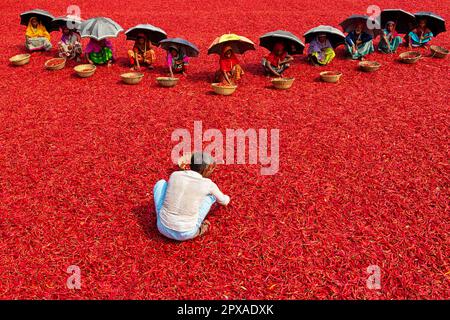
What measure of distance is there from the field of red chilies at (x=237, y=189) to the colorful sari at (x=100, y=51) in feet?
1.83

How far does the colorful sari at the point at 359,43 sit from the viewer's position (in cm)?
1049

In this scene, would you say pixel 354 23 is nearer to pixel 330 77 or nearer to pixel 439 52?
pixel 439 52

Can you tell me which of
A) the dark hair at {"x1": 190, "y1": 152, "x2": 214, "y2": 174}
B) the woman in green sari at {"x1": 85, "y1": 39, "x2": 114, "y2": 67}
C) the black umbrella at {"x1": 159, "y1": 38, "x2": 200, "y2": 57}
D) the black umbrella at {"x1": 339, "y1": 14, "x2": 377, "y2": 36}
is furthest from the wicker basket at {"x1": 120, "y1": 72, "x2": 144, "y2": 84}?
the black umbrella at {"x1": 339, "y1": 14, "x2": 377, "y2": 36}

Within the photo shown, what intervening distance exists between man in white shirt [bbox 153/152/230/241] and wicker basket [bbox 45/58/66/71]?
24.4ft

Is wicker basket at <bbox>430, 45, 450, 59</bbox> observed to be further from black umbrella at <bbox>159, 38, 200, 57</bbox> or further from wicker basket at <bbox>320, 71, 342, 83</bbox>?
black umbrella at <bbox>159, 38, 200, 57</bbox>

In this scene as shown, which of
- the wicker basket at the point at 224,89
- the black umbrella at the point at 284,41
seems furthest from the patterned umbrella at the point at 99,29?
the black umbrella at the point at 284,41

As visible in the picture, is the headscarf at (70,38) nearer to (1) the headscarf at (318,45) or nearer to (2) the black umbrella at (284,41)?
(2) the black umbrella at (284,41)

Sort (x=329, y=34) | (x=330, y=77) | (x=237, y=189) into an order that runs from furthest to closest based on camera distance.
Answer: (x=329, y=34), (x=330, y=77), (x=237, y=189)

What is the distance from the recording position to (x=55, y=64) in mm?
9648

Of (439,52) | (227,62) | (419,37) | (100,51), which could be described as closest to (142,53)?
(100,51)

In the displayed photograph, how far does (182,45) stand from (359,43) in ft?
19.6

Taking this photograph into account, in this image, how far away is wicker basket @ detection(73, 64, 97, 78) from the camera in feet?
29.1

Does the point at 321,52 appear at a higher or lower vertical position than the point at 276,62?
higher

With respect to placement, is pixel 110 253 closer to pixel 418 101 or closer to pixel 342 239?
pixel 342 239
